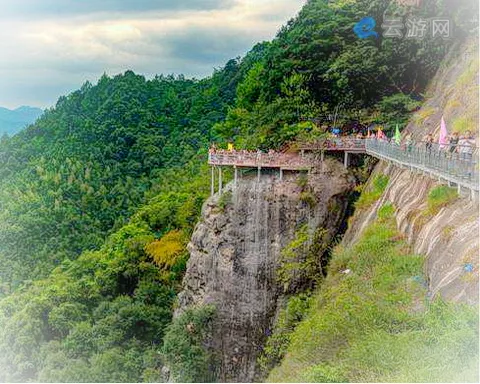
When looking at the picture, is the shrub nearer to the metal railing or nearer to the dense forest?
the dense forest

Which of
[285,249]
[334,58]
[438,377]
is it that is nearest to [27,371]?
[285,249]

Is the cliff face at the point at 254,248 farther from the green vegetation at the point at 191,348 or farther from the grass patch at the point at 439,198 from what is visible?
the grass patch at the point at 439,198

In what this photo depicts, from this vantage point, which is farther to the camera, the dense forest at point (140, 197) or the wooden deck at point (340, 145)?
the dense forest at point (140, 197)

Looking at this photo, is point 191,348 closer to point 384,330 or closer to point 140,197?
point 384,330

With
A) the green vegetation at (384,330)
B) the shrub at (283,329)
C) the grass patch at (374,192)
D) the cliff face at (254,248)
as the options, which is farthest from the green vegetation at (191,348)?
the green vegetation at (384,330)

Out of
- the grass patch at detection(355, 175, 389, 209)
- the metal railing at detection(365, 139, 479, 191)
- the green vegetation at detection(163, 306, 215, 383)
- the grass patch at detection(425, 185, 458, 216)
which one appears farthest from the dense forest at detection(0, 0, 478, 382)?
the grass patch at detection(425, 185, 458, 216)

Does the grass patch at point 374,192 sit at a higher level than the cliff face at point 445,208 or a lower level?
lower

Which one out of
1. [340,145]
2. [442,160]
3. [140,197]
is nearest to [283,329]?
[340,145]
